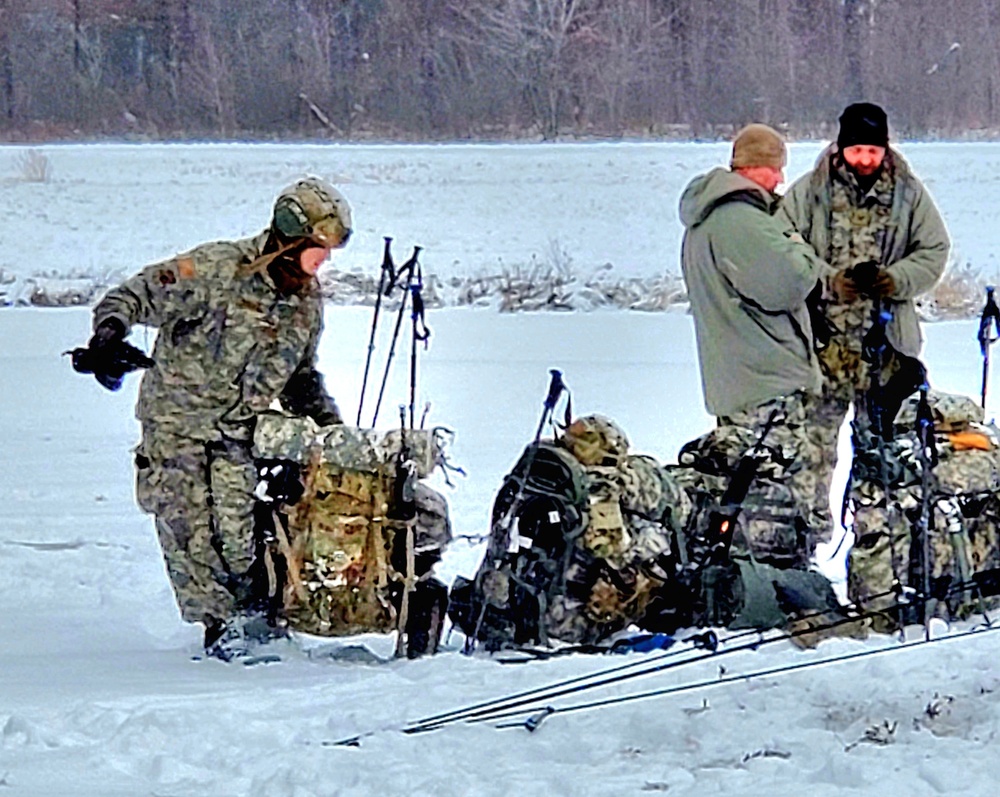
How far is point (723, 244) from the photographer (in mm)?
5816

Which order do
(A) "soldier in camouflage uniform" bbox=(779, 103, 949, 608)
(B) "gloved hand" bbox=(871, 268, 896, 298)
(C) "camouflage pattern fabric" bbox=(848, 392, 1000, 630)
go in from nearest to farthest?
(C) "camouflage pattern fabric" bbox=(848, 392, 1000, 630) → (B) "gloved hand" bbox=(871, 268, 896, 298) → (A) "soldier in camouflage uniform" bbox=(779, 103, 949, 608)

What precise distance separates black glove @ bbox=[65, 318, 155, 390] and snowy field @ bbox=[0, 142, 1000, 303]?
1227 cm

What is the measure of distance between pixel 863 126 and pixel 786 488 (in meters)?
1.07

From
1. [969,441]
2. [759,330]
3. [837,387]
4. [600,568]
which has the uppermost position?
[759,330]

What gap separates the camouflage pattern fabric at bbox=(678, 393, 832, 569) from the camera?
5652mm

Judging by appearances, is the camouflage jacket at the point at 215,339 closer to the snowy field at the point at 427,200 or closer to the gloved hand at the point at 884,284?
the gloved hand at the point at 884,284

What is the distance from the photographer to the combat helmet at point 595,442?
5332 millimetres

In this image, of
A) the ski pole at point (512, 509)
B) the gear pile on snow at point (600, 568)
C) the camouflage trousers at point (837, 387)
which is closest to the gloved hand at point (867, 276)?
the camouflage trousers at point (837, 387)

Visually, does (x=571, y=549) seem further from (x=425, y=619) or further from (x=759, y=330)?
(x=759, y=330)

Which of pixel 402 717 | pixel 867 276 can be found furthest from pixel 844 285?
pixel 402 717

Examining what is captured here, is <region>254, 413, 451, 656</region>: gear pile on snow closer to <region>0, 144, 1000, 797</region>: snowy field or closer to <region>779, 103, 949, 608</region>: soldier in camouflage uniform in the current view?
<region>0, 144, 1000, 797</region>: snowy field

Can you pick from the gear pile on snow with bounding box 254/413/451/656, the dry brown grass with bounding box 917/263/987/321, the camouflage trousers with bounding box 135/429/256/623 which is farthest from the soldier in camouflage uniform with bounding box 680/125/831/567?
the dry brown grass with bounding box 917/263/987/321

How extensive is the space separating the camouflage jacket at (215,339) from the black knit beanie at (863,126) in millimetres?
1632

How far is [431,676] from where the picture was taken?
4.66 metres
